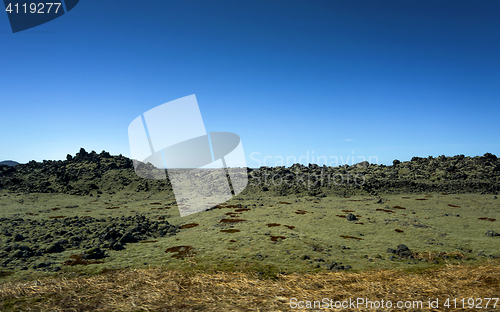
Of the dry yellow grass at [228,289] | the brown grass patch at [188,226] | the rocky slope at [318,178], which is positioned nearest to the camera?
the dry yellow grass at [228,289]

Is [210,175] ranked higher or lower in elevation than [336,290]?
higher

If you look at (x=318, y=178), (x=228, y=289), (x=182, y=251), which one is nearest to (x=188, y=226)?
(x=182, y=251)

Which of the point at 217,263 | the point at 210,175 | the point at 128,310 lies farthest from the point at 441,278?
the point at 210,175

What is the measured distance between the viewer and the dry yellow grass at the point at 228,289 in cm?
625

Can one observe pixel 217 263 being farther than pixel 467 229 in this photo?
No

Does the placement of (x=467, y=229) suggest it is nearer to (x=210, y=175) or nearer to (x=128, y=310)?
(x=128, y=310)

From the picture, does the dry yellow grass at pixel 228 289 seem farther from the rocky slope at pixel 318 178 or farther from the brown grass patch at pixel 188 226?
the rocky slope at pixel 318 178

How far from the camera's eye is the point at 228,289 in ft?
23.6

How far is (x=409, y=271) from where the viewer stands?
8695 mm

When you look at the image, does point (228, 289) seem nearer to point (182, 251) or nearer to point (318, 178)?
point (182, 251)

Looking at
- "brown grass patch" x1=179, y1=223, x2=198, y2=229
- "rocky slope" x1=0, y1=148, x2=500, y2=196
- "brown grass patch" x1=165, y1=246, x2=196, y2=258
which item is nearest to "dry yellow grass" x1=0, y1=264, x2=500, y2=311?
"brown grass patch" x1=165, y1=246, x2=196, y2=258

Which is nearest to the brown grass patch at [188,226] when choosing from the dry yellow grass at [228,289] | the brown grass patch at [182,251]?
the brown grass patch at [182,251]

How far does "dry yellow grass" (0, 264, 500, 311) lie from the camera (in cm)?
625

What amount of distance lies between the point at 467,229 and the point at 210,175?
32208 millimetres
